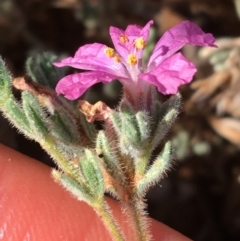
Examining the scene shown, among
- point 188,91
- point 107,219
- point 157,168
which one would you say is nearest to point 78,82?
point 157,168

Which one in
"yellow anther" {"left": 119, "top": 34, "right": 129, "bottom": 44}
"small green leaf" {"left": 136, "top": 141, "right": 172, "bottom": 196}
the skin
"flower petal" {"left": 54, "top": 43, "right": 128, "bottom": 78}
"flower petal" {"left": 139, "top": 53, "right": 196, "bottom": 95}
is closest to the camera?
"flower petal" {"left": 139, "top": 53, "right": 196, "bottom": 95}

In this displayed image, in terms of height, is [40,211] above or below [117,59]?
below

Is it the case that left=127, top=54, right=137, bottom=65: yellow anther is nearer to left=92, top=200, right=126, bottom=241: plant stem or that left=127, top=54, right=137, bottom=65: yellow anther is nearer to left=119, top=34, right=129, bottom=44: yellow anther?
left=119, top=34, right=129, bottom=44: yellow anther

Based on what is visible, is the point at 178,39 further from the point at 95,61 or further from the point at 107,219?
the point at 107,219

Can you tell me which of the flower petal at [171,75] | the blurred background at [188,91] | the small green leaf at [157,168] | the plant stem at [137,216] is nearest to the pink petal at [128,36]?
the flower petal at [171,75]

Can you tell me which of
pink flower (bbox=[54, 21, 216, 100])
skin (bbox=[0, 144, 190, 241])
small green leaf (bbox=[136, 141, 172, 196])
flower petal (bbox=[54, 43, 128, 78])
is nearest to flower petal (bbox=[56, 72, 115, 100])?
pink flower (bbox=[54, 21, 216, 100])

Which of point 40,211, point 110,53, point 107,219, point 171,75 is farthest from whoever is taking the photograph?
point 40,211
